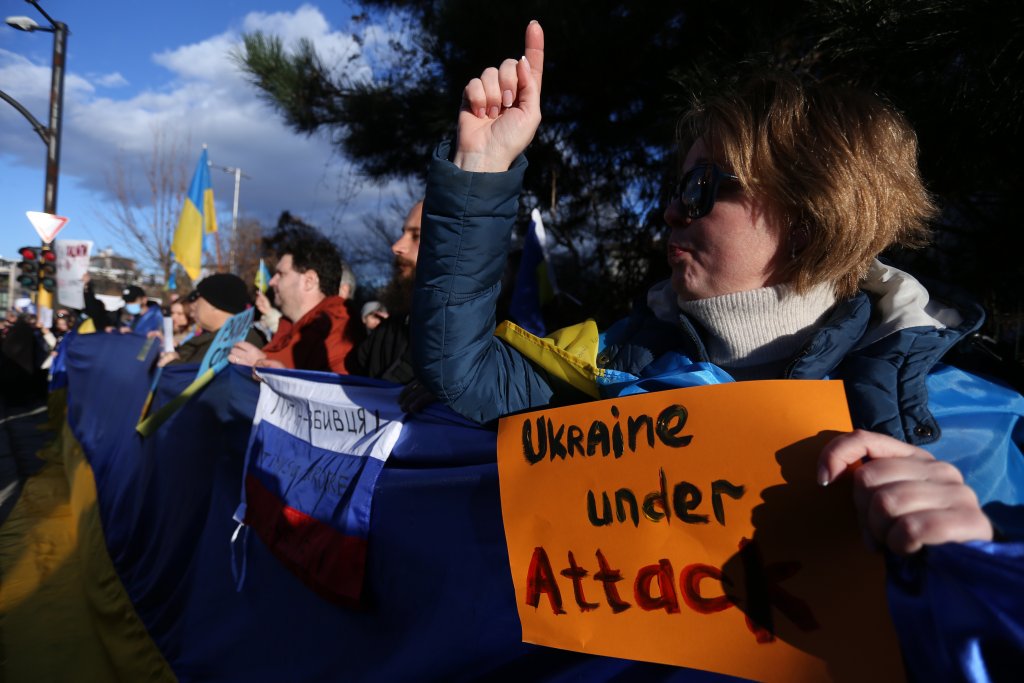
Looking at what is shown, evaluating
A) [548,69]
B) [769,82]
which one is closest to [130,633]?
[769,82]

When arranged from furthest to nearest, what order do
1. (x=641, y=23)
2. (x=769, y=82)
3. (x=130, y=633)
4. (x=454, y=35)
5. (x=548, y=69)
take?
1. (x=548, y=69)
2. (x=454, y=35)
3. (x=641, y=23)
4. (x=130, y=633)
5. (x=769, y=82)

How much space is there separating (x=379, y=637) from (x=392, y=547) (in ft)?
0.70

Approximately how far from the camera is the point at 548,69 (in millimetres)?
→ 4902

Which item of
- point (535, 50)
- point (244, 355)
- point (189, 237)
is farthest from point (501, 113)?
point (189, 237)

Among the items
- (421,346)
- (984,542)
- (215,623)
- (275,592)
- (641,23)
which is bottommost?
(215,623)

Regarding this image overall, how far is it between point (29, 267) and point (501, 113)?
48.8 ft

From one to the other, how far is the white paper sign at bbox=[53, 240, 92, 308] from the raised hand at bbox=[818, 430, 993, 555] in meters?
10.0

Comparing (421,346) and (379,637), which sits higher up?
(421,346)

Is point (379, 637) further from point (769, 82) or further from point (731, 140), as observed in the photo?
point (769, 82)

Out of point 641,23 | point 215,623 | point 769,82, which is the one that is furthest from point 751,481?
point 641,23

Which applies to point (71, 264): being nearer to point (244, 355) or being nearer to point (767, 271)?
point (244, 355)

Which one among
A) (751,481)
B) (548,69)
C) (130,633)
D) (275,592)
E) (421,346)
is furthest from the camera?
(548,69)

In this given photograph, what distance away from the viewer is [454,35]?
4570 millimetres

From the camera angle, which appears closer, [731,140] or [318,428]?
[731,140]
